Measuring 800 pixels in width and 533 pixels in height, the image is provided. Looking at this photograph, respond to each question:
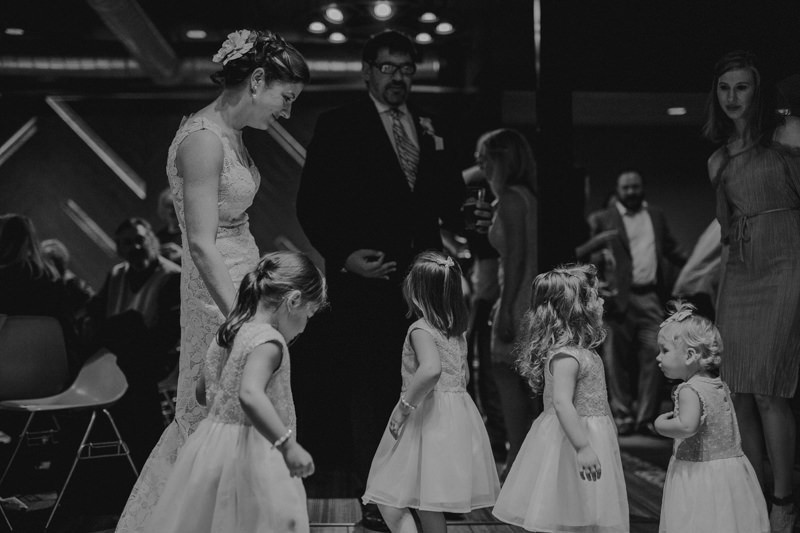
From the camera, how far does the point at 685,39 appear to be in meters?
4.05

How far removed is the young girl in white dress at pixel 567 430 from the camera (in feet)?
9.32

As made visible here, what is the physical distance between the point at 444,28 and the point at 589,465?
5.06 metres

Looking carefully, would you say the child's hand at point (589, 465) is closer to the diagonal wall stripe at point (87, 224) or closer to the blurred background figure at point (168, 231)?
the blurred background figure at point (168, 231)

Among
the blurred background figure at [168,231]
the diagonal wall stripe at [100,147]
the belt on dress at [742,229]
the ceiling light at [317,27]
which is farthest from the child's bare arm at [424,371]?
the diagonal wall stripe at [100,147]

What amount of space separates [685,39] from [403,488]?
2.44 m

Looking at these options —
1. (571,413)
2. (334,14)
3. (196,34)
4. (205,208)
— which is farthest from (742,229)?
(196,34)

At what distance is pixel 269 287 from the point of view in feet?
7.79

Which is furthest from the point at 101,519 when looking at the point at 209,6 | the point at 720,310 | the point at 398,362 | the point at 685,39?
the point at 209,6

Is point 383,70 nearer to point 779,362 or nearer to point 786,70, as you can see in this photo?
point 786,70

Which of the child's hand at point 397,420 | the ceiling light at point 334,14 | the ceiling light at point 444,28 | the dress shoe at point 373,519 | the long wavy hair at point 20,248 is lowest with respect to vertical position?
the dress shoe at point 373,519

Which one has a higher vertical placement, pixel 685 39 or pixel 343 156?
pixel 685 39

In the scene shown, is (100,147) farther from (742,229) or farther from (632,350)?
(742,229)

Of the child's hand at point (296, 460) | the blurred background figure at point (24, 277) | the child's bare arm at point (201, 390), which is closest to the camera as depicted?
the child's hand at point (296, 460)

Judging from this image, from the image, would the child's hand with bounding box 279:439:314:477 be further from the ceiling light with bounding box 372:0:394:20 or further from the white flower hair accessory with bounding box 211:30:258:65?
the ceiling light with bounding box 372:0:394:20
